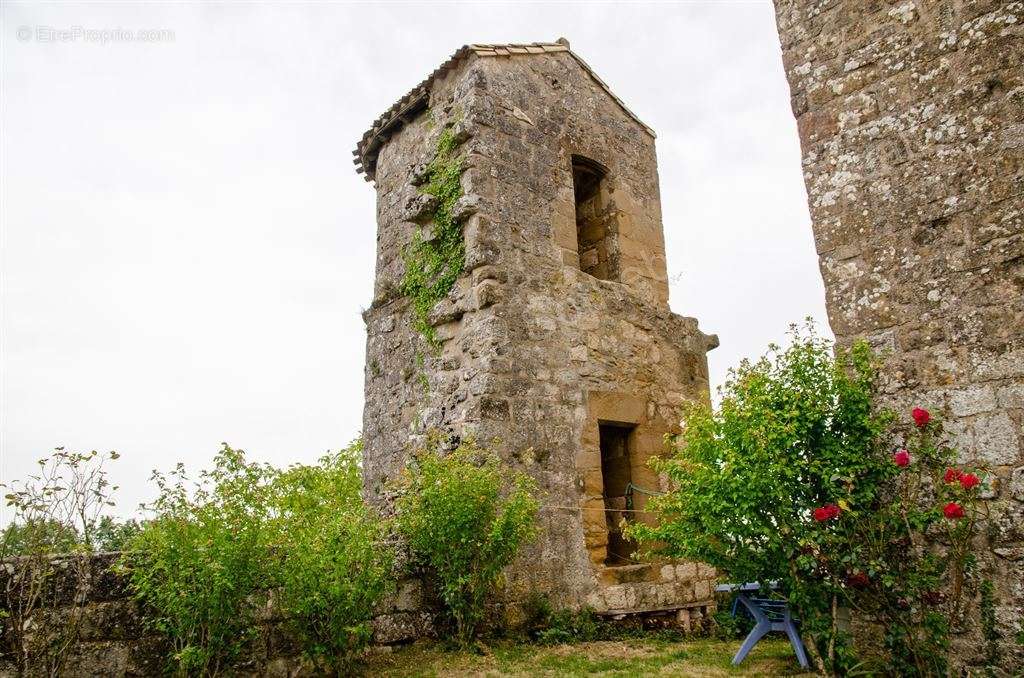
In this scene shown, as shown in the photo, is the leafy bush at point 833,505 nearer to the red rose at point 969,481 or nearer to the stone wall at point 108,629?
the red rose at point 969,481

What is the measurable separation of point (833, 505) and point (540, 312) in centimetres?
374

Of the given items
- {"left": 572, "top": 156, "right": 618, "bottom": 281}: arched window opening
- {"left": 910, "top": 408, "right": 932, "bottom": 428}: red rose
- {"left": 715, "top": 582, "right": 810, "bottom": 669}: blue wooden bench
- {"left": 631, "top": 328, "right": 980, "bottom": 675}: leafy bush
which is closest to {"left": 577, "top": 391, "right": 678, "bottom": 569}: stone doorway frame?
{"left": 572, "top": 156, "right": 618, "bottom": 281}: arched window opening

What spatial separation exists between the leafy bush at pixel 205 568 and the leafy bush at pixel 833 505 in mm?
2700

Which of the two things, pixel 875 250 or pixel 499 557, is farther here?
pixel 499 557

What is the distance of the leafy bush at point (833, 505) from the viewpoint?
349cm

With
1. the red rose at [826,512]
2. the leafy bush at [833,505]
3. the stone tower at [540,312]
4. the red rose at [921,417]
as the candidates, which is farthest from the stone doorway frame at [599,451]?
the red rose at [921,417]

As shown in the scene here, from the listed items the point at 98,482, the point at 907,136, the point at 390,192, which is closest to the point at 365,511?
the point at 98,482

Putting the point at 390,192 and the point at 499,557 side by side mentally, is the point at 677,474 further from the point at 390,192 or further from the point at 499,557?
the point at 390,192

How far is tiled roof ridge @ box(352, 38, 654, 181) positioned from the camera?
7.69 meters

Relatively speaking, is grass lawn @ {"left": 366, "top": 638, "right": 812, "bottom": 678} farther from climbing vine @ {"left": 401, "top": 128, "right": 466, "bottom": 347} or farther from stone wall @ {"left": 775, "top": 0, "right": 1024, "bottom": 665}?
climbing vine @ {"left": 401, "top": 128, "right": 466, "bottom": 347}

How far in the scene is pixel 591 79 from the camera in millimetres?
8805

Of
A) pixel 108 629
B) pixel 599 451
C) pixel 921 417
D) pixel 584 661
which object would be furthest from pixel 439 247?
pixel 921 417

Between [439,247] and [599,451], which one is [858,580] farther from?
[439,247]

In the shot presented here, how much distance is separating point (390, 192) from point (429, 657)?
5.36m
